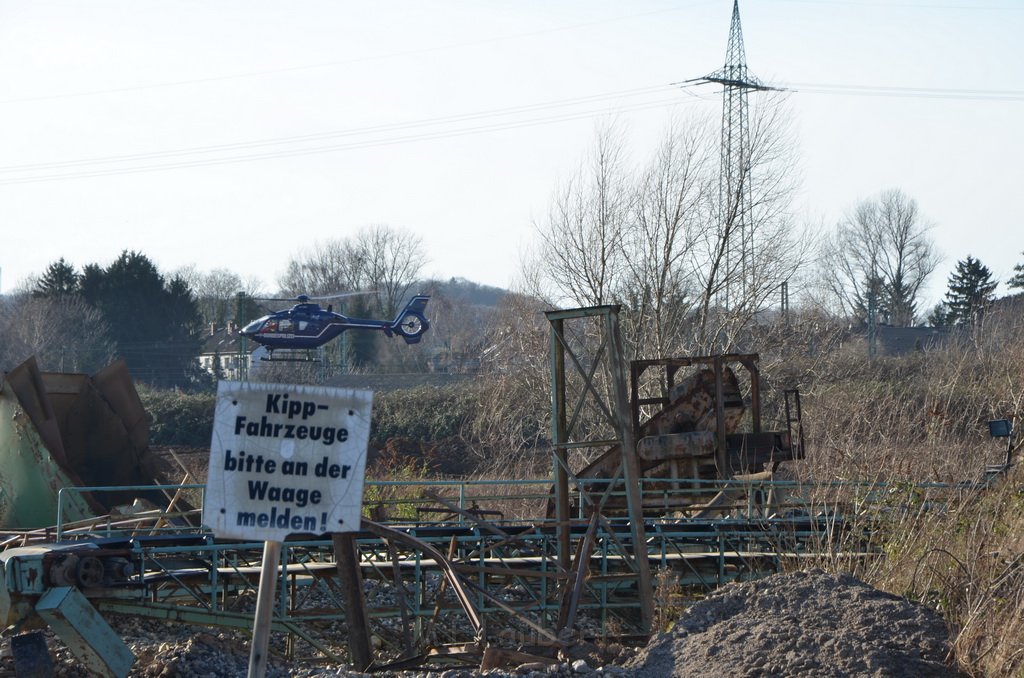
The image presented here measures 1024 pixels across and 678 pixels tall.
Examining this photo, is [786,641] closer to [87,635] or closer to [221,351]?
[87,635]

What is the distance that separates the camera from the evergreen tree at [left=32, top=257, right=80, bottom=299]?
59812 mm

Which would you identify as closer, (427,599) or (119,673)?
(119,673)

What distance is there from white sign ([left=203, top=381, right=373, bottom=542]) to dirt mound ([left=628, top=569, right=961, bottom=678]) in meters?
3.33

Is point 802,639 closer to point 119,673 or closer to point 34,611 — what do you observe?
point 119,673

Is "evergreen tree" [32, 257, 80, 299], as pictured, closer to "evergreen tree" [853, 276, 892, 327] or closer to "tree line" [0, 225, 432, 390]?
"tree line" [0, 225, 432, 390]

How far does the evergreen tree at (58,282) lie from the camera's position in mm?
59812

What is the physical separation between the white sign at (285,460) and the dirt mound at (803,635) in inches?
131

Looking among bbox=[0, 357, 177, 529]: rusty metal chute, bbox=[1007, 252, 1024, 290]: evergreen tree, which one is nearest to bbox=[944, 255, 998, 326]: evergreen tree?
bbox=[1007, 252, 1024, 290]: evergreen tree

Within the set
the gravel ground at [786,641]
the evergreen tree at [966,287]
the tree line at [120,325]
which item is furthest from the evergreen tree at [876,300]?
the gravel ground at [786,641]

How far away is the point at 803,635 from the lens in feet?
24.6

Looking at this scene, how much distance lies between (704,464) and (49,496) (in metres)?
10.2

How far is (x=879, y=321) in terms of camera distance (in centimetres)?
7312

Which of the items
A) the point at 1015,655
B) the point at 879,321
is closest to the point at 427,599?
the point at 1015,655

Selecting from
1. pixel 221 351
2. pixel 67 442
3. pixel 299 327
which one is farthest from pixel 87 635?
pixel 221 351
